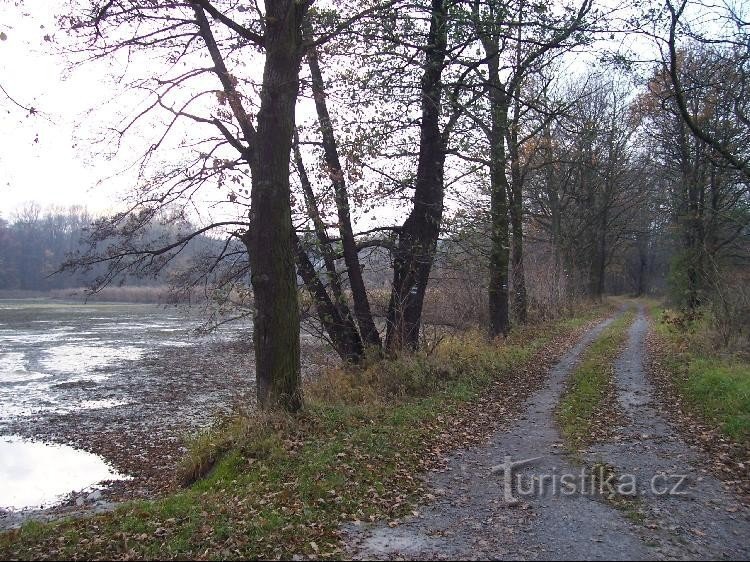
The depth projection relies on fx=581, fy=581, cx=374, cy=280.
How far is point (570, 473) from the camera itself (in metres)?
6.66

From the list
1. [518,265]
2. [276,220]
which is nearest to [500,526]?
[276,220]

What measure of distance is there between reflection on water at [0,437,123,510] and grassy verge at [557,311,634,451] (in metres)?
8.03

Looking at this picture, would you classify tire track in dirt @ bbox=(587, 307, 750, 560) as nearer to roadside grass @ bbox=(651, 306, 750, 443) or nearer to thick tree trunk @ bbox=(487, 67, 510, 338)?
roadside grass @ bbox=(651, 306, 750, 443)

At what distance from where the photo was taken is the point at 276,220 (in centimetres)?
857

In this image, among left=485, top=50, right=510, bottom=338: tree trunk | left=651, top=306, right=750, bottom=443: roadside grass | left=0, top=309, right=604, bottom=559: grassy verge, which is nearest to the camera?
left=0, top=309, right=604, bottom=559: grassy verge

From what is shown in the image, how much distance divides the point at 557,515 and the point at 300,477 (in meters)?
2.87

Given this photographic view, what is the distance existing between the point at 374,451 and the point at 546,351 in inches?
426

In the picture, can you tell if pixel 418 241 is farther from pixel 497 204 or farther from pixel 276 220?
pixel 276 220

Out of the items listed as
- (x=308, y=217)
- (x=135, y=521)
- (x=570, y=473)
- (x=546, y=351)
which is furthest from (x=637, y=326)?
(x=135, y=521)

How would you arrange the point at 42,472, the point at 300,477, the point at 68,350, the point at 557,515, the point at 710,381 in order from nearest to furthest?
the point at 557,515 < the point at 300,477 < the point at 710,381 < the point at 42,472 < the point at 68,350

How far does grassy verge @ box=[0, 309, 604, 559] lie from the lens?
5113 mm

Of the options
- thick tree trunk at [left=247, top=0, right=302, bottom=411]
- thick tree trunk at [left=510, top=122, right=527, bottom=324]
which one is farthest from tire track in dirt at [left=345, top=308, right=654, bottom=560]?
thick tree trunk at [left=510, top=122, right=527, bottom=324]

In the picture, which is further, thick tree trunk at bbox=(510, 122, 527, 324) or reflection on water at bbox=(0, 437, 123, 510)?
thick tree trunk at bbox=(510, 122, 527, 324)

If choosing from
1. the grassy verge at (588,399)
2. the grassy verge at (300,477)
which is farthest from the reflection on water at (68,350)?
the grassy verge at (588,399)
